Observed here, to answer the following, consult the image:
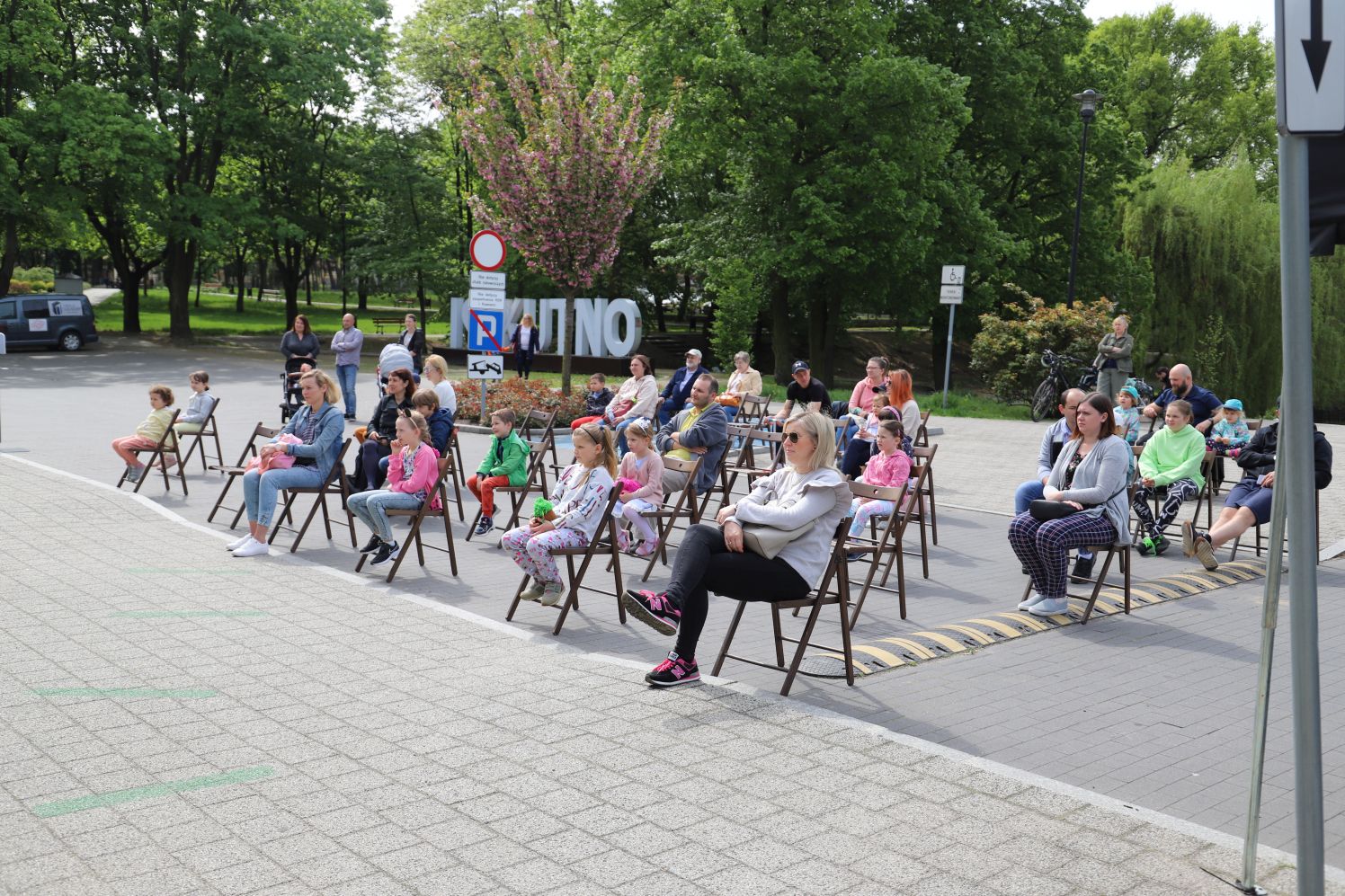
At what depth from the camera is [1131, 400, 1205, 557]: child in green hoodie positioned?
1110cm

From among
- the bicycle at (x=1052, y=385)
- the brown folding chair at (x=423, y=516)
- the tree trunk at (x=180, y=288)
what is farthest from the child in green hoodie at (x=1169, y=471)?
the tree trunk at (x=180, y=288)

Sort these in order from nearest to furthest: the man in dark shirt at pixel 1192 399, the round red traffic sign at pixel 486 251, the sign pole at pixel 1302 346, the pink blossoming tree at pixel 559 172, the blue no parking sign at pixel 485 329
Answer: the sign pole at pixel 1302 346, the man in dark shirt at pixel 1192 399, the round red traffic sign at pixel 486 251, the blue no parking sign at pixel 485 329, the pink blossoming tree at pixel 559 172

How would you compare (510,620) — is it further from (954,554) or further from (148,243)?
(148,243)

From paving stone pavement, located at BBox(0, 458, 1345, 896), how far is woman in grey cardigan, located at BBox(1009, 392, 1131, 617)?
3.05 meters

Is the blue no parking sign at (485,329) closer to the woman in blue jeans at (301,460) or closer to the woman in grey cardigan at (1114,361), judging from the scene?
the woman in blue jeans at (301,460)

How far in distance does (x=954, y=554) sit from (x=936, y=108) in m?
20.8

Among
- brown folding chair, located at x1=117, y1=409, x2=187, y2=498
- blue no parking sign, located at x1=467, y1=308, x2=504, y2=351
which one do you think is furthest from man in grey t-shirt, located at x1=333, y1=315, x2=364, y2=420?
brown folding chair, located at x1=117, y1=409, x2=187, y2=498

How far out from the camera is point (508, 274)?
4300 centimetres

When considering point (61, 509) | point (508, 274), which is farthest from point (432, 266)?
point (61, 509)

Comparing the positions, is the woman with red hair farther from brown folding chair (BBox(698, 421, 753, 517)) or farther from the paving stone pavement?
the paving stone pavement

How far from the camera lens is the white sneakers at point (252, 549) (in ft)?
32.3

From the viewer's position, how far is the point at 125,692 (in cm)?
610

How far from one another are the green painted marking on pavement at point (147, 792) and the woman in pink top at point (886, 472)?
19.4 feet

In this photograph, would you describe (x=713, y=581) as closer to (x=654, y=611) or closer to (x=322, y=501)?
(x=654, y=611)
